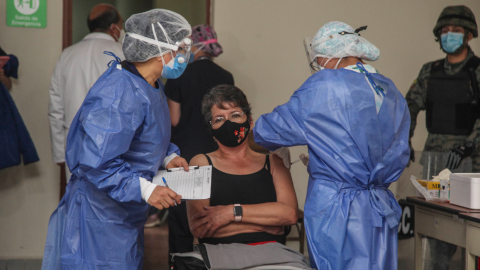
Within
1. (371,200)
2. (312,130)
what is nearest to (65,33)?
(312,130)

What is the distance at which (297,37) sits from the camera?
12.6 feet

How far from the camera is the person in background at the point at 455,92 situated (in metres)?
2.94

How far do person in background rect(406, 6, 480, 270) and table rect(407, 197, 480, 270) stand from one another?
1.92ft

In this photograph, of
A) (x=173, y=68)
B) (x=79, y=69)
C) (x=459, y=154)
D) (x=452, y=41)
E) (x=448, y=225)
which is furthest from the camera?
(x=79, y=69)

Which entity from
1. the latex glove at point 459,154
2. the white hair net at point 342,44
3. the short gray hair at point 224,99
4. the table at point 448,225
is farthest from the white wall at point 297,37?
the white hair net at point 342,44

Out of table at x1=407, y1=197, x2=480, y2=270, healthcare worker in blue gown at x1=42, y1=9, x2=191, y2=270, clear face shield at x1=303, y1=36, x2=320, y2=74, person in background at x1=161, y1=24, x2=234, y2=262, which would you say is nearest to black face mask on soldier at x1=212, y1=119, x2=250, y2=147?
healthcare worker in blue gown at x1=42, y1=9, x2=191, y2=270

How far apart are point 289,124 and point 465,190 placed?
99 centimetres

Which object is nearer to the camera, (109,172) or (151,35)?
(109,172)

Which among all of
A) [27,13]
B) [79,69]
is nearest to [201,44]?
[79,69]

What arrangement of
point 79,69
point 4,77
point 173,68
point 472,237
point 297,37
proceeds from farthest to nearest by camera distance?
point 297,37 < point 4,77 < point 79,69 < point 472,237 < point 173,68

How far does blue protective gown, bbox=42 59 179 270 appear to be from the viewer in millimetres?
1605

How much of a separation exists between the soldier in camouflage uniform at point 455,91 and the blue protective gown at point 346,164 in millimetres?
1319

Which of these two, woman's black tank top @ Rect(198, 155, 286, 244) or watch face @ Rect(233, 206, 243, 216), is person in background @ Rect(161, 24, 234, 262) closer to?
woman's black tank top @ Rect(198, 155, 286, 244)

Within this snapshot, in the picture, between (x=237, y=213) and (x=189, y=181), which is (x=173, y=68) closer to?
(x=189, y=181)
